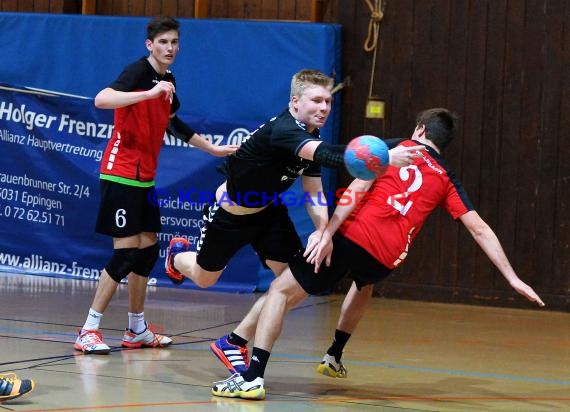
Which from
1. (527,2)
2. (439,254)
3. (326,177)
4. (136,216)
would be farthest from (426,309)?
(136,216)

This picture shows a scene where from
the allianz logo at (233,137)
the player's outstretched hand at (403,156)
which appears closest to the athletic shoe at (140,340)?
the player's outstretched hand at (403,156)

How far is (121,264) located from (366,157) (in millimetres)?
2303

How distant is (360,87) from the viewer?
1020cm

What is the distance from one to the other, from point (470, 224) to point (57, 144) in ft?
19.4

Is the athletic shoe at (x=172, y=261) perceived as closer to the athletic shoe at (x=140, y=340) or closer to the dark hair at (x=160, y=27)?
the athletic shoe at (x=140, y=340)

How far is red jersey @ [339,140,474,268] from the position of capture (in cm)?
556

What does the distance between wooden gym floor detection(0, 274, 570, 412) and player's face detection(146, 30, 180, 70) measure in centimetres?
184

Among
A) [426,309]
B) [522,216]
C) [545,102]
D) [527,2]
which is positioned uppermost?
[527,2]

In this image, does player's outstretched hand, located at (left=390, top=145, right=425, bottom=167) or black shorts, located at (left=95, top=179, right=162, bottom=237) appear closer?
player's outstretched hand, located at (left=390, top=145, right=425, bottom=167)

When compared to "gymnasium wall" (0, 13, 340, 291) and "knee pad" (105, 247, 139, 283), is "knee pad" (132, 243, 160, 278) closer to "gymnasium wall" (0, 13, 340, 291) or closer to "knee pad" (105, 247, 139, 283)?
"knee pad" (105, 247, 139, 283)

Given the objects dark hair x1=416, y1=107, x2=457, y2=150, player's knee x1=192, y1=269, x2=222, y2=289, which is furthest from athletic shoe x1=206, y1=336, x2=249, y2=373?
dark hair x1=416, y1=107, x2=457, y2=150

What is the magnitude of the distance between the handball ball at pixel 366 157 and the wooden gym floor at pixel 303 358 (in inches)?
46.5

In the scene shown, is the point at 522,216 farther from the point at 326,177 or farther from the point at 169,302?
the point at 169,302

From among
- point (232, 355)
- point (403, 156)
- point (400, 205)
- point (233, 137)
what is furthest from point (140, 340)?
point (233, 137)
